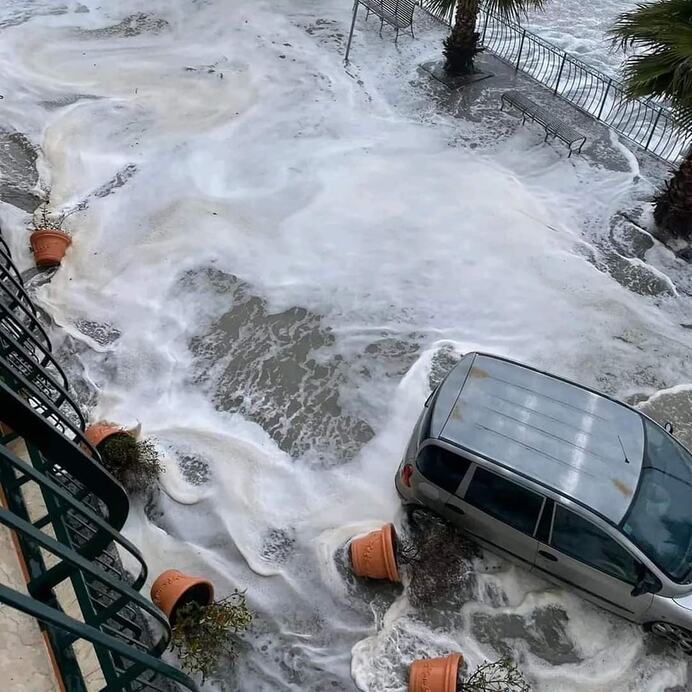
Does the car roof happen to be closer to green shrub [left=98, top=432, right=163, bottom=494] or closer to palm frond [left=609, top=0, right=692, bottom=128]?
green shrub [left=98, top=432, right=163, bottom=494]

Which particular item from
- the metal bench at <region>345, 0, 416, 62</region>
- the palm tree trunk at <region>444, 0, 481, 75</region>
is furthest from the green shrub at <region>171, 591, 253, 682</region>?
the metal bench at <region>345, 0, 416, 62</region>

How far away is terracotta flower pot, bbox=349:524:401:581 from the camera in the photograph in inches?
231

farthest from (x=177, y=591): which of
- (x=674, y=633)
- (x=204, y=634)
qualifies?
(x=674, y=633)

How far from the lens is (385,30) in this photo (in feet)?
45.7

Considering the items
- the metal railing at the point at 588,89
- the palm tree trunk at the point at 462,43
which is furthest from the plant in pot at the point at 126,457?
the palm tree trunk at the point at 462,43

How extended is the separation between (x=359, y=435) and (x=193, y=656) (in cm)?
286

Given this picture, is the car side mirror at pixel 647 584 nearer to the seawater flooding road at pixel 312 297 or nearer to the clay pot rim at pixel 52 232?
the seawater flooding road at pixel 312 297

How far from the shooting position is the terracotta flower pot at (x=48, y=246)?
8734 mm

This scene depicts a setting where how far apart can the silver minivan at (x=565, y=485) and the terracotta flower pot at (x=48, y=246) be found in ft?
18.5

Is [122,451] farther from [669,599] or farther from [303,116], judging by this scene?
[303,116]

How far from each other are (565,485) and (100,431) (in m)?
4.49

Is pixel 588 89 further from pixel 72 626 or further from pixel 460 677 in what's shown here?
pixel 72 626

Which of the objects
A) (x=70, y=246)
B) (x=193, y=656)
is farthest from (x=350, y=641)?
(x=70, y=246)

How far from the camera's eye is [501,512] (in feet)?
18.8
